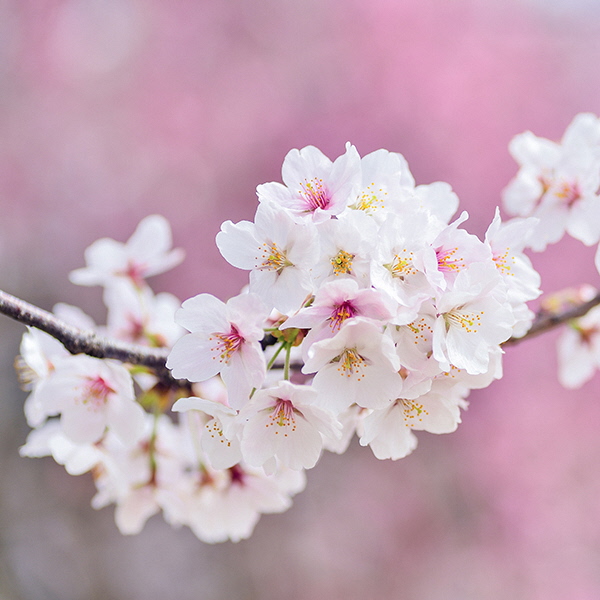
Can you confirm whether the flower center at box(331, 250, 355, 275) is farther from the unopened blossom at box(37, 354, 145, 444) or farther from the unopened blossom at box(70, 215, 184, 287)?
the unopened blossom at box(70, 215, 184, 287)

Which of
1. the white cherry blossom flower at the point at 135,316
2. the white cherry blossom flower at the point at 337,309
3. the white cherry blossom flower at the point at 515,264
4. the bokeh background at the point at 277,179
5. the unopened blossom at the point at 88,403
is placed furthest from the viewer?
the bokeh background at the point at 277,179

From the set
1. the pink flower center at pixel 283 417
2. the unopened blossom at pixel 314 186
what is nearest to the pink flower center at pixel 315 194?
the unopened blossom at pixel 314 186

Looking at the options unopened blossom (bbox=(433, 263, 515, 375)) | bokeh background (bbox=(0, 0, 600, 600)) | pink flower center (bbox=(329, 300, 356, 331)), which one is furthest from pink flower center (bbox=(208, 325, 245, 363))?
bokeh background (bbox=(0, 0, 600, 600))

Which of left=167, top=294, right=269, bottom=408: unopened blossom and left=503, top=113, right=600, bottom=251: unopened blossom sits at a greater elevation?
left=503, top=113, right=600, bottom=251: unopened blossom

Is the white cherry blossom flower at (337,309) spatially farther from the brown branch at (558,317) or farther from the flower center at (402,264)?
the brown branch at (558,317)

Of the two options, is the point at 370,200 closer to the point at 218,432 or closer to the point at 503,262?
the point at 503,262

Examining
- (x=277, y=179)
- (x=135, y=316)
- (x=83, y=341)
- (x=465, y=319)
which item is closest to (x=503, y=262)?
(x=465, y=319)
